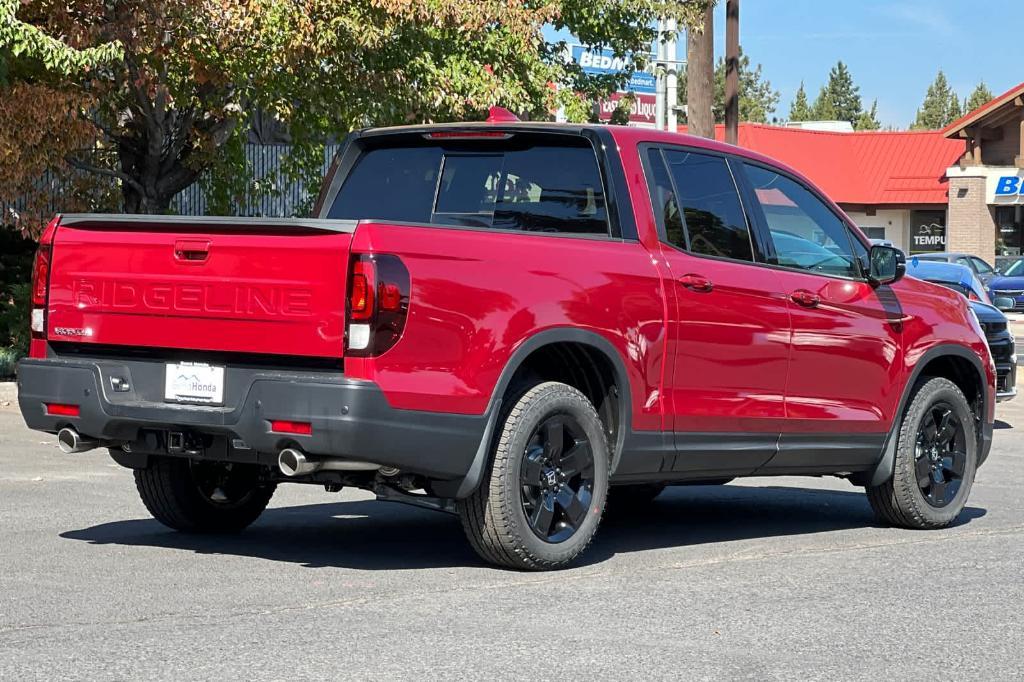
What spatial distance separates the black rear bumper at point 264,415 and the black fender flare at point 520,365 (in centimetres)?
5

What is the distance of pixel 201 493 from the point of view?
831 cm

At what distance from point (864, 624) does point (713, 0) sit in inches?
874

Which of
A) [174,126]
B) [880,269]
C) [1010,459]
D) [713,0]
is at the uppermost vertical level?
[713,0]

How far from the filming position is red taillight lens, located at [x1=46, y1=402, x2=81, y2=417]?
23.5 feet

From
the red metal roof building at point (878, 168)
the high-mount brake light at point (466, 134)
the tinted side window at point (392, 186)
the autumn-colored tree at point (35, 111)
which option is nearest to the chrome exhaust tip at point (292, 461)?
the tinted side window at point (392, 186)

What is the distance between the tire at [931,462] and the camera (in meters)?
9.15

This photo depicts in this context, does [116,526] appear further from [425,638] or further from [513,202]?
[425,638]

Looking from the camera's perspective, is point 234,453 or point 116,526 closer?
point 234,453

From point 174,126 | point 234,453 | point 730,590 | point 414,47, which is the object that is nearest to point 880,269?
point 730,590

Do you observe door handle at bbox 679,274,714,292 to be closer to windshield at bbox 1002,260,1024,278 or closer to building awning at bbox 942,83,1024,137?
windshield at bbox 1002,260,1024,278

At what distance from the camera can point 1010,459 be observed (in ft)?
45.1

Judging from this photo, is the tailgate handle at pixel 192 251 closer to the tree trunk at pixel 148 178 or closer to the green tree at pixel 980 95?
the tree trunk at pixel 148 178

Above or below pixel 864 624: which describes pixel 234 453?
above

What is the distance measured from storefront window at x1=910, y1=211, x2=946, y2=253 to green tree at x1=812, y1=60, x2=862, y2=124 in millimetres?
94663
